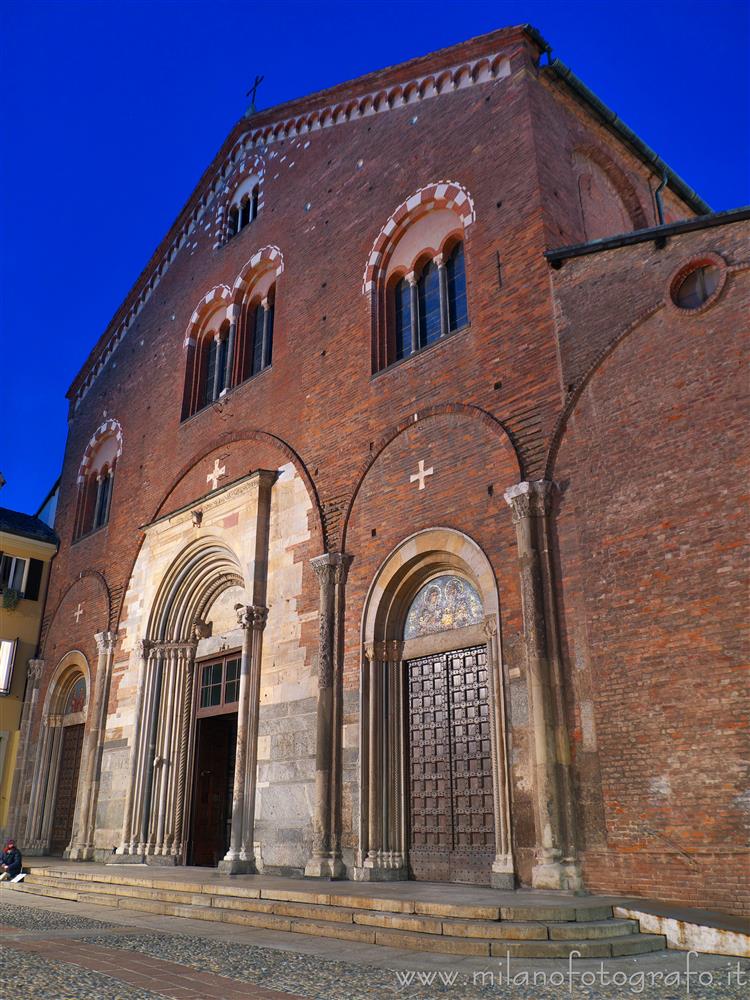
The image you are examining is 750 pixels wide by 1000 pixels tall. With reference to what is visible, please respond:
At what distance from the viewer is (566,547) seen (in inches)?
378

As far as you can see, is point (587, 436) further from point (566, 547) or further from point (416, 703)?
→ point (416, 703)

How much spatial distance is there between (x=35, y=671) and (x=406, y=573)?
12.6 m

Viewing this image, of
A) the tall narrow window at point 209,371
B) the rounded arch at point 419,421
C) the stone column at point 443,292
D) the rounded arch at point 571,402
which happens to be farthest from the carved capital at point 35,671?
the rounded arch at point 571,402

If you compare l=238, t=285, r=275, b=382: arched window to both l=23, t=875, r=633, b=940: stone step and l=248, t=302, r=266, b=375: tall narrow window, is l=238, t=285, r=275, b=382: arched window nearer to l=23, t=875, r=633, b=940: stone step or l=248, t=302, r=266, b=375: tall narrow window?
l=248, t=302, r=266, b=375: tall narrow window

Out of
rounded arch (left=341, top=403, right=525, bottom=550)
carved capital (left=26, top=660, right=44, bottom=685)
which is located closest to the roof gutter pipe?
rounded arch (left=341, top=403, right=525, bottom=550)

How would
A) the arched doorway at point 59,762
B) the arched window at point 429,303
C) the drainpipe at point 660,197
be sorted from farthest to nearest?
the arched doorway at point 59,762 < the drainpipe at point 660,197 < the arched window at point 429,303

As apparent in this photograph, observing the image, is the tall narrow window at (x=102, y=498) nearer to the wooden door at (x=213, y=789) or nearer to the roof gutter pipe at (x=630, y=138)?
the wooden door at (x=213, y=789)

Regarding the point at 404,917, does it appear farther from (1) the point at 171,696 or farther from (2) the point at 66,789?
(2) the point at 66,789

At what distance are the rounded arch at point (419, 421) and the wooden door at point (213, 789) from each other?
4824mm

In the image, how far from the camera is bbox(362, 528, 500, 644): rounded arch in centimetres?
1097

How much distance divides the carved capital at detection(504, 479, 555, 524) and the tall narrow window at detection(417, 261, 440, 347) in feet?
12.1

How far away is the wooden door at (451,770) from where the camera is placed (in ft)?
33.1

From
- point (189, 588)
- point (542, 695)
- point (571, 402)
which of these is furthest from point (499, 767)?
point (189, 588)

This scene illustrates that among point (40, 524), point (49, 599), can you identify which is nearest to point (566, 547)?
point (49, 599)
